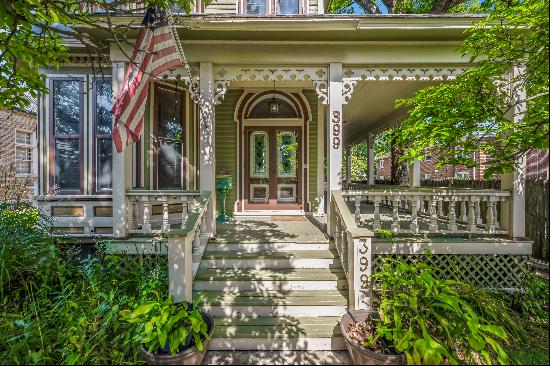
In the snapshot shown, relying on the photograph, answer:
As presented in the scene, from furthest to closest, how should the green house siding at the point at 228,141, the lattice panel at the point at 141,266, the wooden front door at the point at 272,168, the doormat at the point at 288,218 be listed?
the wooden front door at the point at 272,168 → the green house siding at the point at 228,141 → the doormat at the point at 288,218 → the lattice panel at the point at 141,266

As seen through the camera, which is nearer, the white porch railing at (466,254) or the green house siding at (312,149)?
the white porch railing at (466,254)

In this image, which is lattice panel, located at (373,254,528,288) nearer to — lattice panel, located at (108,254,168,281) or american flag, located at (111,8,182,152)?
lattice panel, located at (108,254,168,281)

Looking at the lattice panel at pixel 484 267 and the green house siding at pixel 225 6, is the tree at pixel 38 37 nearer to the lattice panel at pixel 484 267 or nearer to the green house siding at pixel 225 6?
the green house siding at pixel 225 6

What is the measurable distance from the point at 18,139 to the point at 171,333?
14667 mm

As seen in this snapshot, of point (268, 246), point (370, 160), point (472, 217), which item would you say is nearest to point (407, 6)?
point (370, 160)

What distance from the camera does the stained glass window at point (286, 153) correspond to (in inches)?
268

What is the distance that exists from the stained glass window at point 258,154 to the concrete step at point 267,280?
342cm

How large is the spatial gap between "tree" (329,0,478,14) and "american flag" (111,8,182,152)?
6.82m

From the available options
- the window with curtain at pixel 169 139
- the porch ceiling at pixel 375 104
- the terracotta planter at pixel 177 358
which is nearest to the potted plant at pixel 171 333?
the terracotta planter at pixel 177 358

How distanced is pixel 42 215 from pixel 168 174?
2.11m

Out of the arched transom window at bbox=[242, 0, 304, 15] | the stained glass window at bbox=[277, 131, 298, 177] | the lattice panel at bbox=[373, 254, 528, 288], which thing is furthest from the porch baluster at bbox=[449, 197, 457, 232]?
the arched transom window at bbox=[242, 0, 304, 15]

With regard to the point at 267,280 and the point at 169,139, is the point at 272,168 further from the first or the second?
the point at 267,280

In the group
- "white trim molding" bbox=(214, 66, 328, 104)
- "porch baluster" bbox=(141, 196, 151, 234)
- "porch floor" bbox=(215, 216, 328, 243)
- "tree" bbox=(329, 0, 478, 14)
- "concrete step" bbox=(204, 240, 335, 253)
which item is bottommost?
"concrete step" bbox=(204, 240, 335, 253)

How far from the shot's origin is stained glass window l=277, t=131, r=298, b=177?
6.80 m
